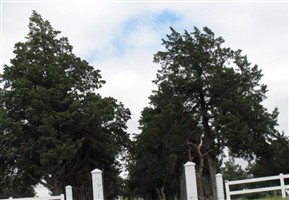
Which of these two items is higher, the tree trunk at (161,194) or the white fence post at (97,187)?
the white fence post at (97,187)

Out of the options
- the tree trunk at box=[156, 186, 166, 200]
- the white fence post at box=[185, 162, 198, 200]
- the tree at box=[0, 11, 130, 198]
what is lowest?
the tree trunk at box=[156, 186, 166, 200]

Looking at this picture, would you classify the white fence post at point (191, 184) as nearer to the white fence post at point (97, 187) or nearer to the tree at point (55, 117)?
the white fence post at point (97, 187)

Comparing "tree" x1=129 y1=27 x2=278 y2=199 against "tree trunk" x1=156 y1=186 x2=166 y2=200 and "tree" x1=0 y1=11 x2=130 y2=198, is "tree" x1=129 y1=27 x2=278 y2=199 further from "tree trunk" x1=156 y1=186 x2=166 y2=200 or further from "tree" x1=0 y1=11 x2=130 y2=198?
"tree trunk" x1=156 y1=186 x2=166 y2=200

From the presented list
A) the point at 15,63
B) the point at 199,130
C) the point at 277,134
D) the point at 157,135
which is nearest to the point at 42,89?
the point at 15,63

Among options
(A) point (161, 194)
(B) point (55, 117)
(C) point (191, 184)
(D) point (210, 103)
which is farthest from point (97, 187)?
(A) point (161, 194)

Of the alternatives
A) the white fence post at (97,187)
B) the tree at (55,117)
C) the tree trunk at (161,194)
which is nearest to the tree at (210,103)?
the tree at (55,117)

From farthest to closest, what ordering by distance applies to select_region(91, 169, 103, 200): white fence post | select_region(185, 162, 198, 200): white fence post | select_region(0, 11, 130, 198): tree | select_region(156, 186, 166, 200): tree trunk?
select_region(156, 186, 166, 200): tree trunk
select_region(0, 11, 130, 198): tree
select_region(91, 169, 103, 200): white fence post
select_region(185, 162, 198, 200): white fence post

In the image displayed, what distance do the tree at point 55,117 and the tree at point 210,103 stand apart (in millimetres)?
4178

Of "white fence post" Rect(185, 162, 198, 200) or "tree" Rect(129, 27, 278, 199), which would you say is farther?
"tree" Rect(129, 27, 278, 199)

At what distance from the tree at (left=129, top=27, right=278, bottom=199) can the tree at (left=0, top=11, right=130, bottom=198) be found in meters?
4.18

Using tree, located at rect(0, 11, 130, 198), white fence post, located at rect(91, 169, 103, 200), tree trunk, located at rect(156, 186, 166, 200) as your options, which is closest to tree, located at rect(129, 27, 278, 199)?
tree, located at rect(0, 11, 130, 198)

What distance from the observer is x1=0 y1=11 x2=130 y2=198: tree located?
32.7 meters

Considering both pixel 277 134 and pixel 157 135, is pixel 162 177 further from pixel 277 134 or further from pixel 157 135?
pixel 277 134

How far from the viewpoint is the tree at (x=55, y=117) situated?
107 ft
